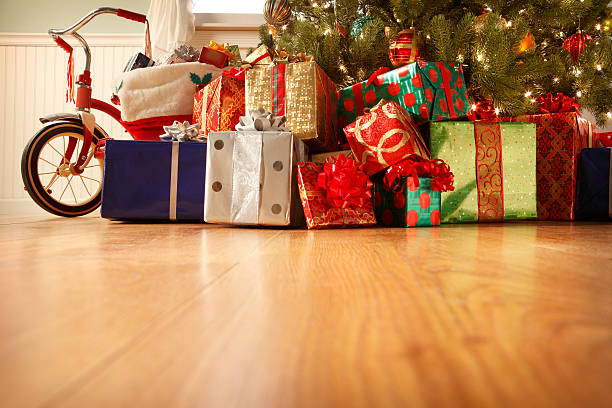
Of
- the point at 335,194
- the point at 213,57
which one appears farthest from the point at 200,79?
the point at 335,194

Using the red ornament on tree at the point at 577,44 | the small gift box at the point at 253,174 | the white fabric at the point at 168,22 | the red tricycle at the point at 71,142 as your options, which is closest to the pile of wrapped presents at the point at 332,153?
the small gift box at the point at 253,174

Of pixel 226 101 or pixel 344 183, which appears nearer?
pixel 344 183

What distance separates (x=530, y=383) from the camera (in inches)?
6.1

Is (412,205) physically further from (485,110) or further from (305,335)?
(305,335)

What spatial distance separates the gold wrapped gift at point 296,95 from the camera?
1.27 m

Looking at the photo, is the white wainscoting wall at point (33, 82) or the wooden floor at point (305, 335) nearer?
the wooden floor at point (305, 335)

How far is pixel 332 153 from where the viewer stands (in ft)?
4.09

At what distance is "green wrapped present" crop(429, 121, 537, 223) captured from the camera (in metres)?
1.31

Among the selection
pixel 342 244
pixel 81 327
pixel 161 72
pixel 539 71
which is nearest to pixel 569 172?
pixel 539 71

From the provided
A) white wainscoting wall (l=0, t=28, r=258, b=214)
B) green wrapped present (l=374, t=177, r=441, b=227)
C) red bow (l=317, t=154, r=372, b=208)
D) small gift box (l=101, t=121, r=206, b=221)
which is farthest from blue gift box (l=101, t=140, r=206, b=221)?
white wainscoting wall (l=0, t=28, r=258, b=214)

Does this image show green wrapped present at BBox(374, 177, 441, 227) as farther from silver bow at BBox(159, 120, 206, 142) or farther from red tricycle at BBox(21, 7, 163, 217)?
red tricycle at BBox(21, 7, 163, 217)

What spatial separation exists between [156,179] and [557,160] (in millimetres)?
1415

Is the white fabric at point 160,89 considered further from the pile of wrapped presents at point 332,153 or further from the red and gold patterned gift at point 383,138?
the red and gold patterned gift at point 383,138

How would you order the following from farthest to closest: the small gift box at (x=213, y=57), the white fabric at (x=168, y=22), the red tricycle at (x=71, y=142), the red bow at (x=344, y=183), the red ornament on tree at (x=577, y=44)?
the white fabric at (x=168, y=22), the red ornament on tree at (x=577, y=44), the small gift box at (x=213, y=57), the red tricycle at (x=71, y=142), the red bow at (x=344, y=183)
